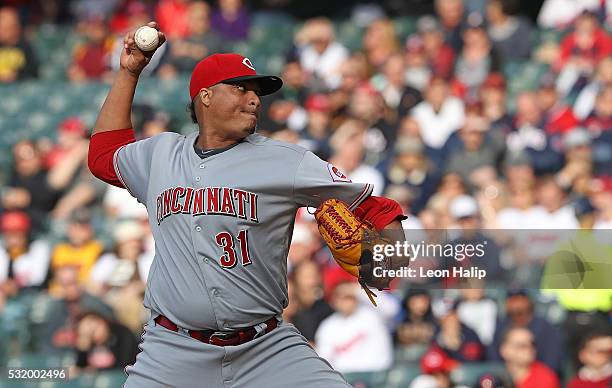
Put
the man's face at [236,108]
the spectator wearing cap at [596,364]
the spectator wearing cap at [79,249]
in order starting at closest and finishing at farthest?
the man's face at [236,108] → the spectator wearing cap at [596,364] → the spectator wearing cap at [79,249]

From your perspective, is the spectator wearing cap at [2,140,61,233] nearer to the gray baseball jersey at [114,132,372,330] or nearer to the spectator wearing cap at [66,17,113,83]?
the spectator wearing cap at [66,17,113,83]

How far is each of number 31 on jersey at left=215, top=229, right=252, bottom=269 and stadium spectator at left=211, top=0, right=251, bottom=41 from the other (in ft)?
24.5

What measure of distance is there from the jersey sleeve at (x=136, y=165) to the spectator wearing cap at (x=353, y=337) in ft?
10.1

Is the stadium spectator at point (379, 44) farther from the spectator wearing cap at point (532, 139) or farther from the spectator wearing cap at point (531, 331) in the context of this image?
the spectator wearing cap at point (531, 331)

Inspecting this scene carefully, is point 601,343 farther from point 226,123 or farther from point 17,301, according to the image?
point 17,301

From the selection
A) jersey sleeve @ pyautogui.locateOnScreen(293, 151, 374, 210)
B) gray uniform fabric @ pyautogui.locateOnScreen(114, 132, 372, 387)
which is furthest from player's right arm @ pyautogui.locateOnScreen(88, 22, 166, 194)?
jersey sleeve @ pyautogui.locateOnScreen(293, 151, 374, 210)

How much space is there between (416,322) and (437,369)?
39 cm

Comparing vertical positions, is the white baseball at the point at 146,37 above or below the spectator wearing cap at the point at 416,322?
above

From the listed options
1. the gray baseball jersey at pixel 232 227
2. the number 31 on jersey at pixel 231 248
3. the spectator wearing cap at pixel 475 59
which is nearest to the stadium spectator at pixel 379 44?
the spectator wearing cap at pixel 475 59

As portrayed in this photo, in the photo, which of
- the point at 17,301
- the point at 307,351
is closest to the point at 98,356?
the point at 17,301

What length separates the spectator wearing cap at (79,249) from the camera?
7.86m

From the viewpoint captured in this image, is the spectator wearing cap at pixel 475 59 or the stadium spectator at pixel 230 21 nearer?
the spectator wearing cap at pixel 475 59

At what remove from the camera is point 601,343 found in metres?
6.15

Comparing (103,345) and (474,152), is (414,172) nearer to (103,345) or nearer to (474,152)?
(474,152)
